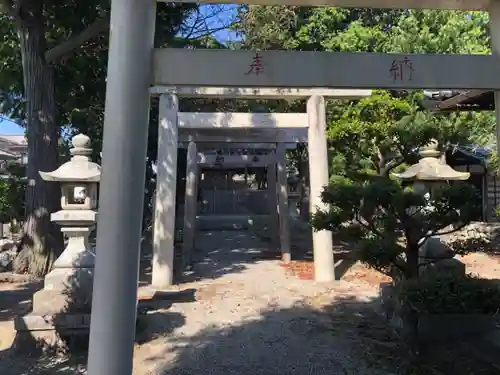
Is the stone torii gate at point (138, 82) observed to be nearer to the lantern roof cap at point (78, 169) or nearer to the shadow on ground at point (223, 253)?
the lantern roof cap at point (78, 169)

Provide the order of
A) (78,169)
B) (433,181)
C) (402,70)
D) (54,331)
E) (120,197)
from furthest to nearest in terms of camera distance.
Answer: (433,181), (78,169), (54,331), (402,70), (120,197)

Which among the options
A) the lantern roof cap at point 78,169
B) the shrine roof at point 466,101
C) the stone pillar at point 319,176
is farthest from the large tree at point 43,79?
the shrine roof at point 466,101

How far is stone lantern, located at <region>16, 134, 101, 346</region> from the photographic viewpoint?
4895mm

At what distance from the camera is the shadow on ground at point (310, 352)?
4.17 meters

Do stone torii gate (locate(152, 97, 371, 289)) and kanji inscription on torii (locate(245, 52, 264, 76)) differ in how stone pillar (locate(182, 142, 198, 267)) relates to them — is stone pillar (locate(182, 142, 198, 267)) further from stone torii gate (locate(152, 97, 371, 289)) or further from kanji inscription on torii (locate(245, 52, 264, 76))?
kanji inscription on torii (locate(245, 52, 264, 76))

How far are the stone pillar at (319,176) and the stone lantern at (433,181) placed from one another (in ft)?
6.26

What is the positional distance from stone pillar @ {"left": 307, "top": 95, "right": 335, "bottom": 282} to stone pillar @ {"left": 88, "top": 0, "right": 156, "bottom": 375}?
552 centimetres

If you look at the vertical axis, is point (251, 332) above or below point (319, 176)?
below

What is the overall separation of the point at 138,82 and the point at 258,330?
3.42 meters

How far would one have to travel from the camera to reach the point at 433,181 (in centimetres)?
632

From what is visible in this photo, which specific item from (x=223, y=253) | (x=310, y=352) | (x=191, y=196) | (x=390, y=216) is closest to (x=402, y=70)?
(x=390, y=216)

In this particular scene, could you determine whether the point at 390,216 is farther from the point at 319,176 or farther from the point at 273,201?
the point at 273,201

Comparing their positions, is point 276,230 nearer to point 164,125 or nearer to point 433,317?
point 164,125

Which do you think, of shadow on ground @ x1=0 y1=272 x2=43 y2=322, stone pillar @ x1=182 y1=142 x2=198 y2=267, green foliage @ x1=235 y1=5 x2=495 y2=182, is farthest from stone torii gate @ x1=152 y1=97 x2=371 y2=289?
shadow on ground @ x1=0 y1=272 x2=43 y2=322
